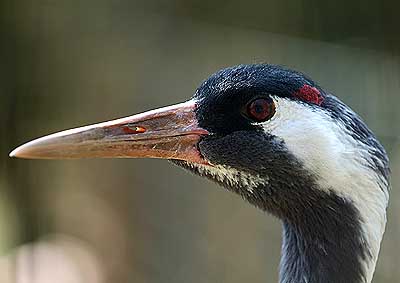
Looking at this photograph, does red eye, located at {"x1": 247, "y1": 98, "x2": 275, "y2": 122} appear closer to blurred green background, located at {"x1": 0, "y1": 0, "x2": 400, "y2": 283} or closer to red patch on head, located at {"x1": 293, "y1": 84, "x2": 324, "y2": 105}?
red patch on head, located at {"x1": 293, "y1": 84, "x2": 324, "y2": 105}

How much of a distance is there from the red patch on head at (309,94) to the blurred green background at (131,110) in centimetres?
217

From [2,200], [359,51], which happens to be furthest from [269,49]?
[2,200]

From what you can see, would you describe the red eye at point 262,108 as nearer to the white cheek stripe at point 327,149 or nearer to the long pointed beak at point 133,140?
the white cheek stripe at point 327,149

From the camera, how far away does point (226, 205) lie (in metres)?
4.25

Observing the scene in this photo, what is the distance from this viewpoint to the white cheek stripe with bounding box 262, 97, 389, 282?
1.83 m

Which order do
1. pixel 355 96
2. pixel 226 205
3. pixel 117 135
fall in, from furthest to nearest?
1. pixel 226 205
2. pixel 355 96
3. pixel 117 135

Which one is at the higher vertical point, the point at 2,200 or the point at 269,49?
the point at 269,49

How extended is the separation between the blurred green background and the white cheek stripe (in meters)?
2.18

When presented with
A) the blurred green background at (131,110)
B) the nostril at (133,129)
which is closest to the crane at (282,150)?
the nostril at (133,129)

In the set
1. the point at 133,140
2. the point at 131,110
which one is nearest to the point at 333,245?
the point at 133,140

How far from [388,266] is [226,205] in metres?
0.93

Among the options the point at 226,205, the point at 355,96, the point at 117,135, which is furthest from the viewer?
the point at 226,205

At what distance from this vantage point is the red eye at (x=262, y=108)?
1.83 meters

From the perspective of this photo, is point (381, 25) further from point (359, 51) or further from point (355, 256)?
point (355, 256)
